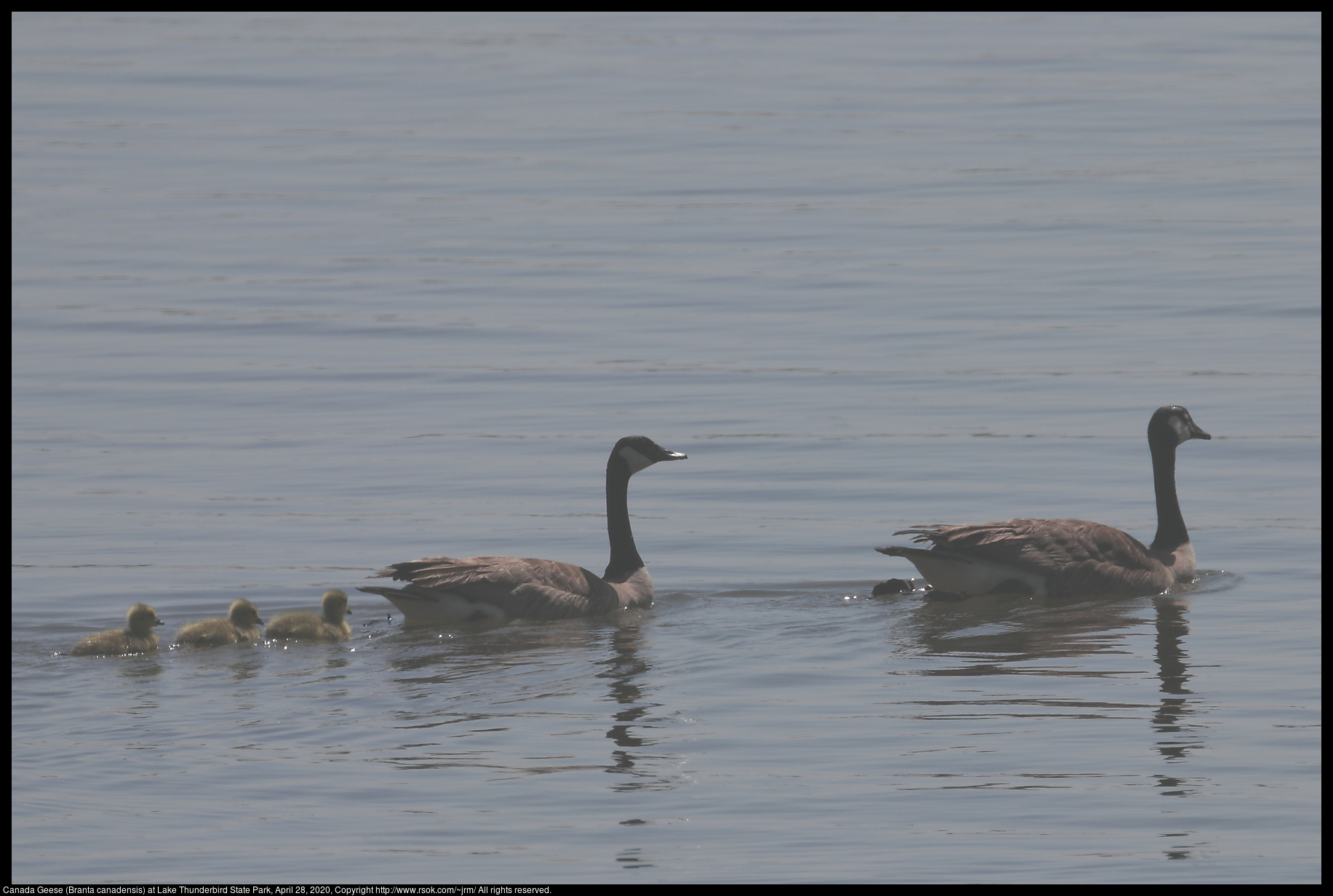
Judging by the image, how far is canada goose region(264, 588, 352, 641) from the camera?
14242mm

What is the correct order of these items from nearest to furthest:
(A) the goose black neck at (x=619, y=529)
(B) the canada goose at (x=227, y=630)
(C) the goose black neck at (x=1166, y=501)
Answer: (B) the canada goose at (x=227, y=630)
(A) the goose black neck at (x=619, y=529)
(C) the goose black neck at (x=1166, y=501)

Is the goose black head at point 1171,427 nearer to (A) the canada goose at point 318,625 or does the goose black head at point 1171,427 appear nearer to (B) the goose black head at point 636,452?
(B) the goose black head at point 636,452

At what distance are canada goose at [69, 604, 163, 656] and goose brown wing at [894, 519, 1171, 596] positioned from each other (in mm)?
5517

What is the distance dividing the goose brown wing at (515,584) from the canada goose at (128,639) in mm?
1636

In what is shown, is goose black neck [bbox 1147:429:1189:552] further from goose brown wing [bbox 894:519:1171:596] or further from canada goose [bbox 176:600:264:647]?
canada goose [bbox 176:600:264:647]

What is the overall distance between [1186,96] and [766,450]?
27681 millimetres

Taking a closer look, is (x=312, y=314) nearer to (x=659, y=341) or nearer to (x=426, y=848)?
(x=659, y=341)

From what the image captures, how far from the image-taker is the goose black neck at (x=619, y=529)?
15930mm

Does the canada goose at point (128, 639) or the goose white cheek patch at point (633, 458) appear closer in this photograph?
the canada goose at point (128, 639)

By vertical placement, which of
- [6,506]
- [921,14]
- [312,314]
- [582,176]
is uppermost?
[921,14]

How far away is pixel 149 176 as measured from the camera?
128 feet

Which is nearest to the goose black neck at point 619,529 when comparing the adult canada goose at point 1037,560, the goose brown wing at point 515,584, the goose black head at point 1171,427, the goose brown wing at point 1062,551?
the goose brown wing at point 515,584

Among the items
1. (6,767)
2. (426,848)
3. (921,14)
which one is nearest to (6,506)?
(6,767)

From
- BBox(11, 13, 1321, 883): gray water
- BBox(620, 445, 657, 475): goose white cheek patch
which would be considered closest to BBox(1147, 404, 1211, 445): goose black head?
BBox(11, 13, 1321, 883): gray water
